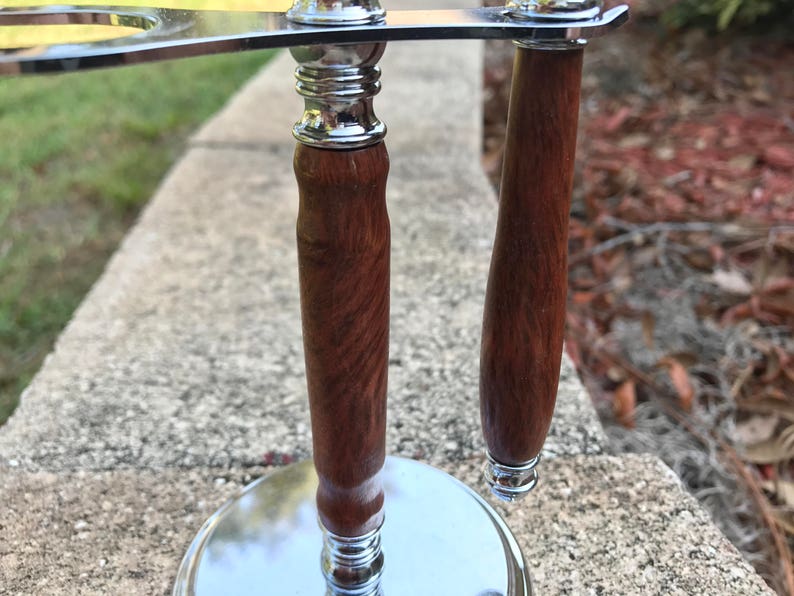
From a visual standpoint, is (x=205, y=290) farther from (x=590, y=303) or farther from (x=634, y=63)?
(x=634, y=63)

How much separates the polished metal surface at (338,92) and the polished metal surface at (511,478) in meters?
0.32

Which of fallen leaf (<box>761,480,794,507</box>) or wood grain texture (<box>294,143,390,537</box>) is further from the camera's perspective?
fallen leaf (<box>761,480,794,507</box>)

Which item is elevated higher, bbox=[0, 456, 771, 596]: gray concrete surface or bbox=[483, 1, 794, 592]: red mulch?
bbox=[0, 456, 771, 596]: gray concrete surface

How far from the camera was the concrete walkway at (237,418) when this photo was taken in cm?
74

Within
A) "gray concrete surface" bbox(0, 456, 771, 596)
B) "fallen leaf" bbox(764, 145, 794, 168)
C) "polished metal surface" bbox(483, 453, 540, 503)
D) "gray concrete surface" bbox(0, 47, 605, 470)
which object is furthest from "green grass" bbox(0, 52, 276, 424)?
"fallen leaf" bbox(764, 145, 794, 168)

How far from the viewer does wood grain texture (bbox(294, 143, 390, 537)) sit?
51 cm

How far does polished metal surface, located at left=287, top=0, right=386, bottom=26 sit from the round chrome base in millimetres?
483

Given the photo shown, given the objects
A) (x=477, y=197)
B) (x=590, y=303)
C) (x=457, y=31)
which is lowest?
(x=590, y=303)

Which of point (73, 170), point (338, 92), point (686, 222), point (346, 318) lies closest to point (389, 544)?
point (346, 318)

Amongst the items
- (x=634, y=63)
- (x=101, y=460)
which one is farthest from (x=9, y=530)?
(x=634, y=63)

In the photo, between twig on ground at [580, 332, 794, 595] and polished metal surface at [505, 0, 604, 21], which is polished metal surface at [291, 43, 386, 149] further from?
twig on ground at [580, 332, 794, 595]

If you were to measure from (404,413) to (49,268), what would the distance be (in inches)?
46.8

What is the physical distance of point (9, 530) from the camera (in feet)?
2.55

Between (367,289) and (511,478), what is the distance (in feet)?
0.78
